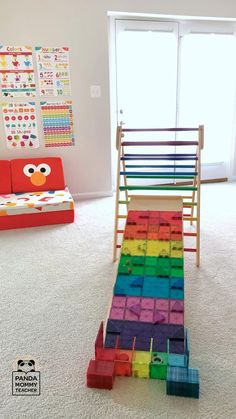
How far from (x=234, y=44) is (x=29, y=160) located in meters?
2.93

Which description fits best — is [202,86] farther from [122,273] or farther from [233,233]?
[122,273]

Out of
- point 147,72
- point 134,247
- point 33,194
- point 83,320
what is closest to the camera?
point 83,320

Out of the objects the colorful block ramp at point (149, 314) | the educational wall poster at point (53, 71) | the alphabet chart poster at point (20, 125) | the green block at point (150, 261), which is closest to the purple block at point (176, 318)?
the colorful block ramp at point (149, 314)

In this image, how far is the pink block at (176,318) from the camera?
1645mm

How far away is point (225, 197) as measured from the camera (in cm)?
398

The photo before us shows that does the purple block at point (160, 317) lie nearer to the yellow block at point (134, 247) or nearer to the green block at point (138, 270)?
the green block at point (138, 270)

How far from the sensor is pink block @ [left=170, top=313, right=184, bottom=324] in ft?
5.40

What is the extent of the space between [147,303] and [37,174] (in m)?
2.24

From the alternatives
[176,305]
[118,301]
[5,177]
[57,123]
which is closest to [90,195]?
[57,123]

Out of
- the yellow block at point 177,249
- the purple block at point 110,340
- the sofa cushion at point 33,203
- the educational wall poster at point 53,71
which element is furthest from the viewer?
the educational wall poster at point 53,71

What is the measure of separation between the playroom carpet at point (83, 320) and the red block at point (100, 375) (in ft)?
0.10

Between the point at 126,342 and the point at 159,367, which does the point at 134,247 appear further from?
the point at 159,367

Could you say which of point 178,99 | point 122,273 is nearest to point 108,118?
point 178,99

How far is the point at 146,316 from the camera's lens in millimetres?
1685
